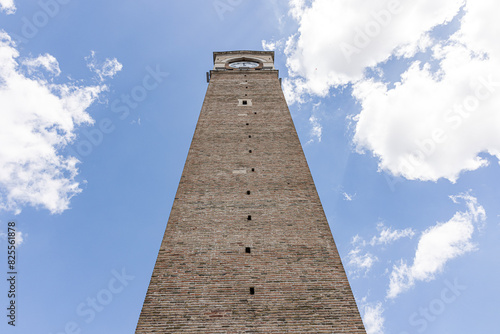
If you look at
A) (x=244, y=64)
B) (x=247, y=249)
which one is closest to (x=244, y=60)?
(x=244, y=64)

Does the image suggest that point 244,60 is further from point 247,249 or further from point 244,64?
point 247,249

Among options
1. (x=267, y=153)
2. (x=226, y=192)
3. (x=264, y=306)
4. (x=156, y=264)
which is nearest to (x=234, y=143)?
(x=267, y=153)

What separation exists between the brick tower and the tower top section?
889cm

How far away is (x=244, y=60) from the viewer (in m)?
23.8

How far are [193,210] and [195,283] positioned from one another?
2.72 meters

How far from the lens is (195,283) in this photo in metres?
8.25

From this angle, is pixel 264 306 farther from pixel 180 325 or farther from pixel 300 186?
pixel 300 186

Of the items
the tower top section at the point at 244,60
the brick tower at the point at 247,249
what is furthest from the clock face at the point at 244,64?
the brick tower at the point at 247,249

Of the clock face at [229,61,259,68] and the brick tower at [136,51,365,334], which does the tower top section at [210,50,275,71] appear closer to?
the clock face at [229,61,259,68]

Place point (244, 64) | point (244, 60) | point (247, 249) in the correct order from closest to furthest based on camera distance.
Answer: point (247, 249) → point (244, 64) → point (244, 60)

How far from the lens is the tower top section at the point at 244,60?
22.4 metres

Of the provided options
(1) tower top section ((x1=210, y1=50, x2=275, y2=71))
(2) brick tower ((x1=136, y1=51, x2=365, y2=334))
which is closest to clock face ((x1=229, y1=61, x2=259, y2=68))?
(1) tower top section ((x1=210, y1=50, x2=275, y2=71))

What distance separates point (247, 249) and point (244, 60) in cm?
1751

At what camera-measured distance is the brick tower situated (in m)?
7.57
